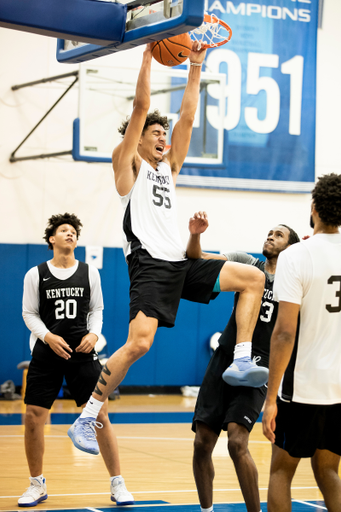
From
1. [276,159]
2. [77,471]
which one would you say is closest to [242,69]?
[276,159]

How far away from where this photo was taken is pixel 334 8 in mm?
13594

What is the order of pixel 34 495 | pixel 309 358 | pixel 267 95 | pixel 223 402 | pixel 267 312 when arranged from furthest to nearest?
pixel 267 95 < pixel 34 495 < pixel 267 312 < pixel 223 402 < pixel 309 358

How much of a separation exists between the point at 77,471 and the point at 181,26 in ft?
14.2

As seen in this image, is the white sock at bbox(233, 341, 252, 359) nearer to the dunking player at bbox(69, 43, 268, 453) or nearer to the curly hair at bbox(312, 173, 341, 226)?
the dunking player at bbox(69, 43, 268, 453)

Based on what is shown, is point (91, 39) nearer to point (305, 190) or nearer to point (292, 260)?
point (292, 260)

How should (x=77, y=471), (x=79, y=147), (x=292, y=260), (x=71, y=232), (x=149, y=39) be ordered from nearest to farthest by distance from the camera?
(x=292, y=260)
(x=149, y=39)
(x=71, y=232)
(x=77, y=471)
(x=79, y=147)

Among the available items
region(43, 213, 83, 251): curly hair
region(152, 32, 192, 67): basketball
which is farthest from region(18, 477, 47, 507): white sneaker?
region(152, 32, 192, 67): basketball

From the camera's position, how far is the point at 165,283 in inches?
172

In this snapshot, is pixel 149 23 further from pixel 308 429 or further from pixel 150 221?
pixel 308 429

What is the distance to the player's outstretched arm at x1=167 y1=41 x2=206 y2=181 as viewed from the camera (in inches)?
191

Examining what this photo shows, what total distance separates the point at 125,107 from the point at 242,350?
779 centimetres

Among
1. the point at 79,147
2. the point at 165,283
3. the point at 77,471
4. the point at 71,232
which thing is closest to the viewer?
the point at 165,283

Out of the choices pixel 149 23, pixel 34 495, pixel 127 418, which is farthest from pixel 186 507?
pixel 127 418

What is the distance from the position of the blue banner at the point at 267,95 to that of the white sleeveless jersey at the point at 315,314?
29.6 ft
